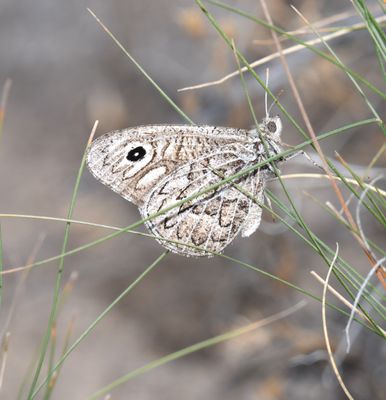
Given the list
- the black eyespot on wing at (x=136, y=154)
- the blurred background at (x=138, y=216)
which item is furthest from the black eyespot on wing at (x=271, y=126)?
the blurred background at (x=138, y=216)

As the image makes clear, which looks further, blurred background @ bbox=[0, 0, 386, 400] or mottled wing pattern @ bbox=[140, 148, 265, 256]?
blurred background @ bbox=[0, 0, 386, 400]

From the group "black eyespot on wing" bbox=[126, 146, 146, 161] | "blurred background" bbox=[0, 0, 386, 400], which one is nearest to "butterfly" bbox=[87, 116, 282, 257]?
"black eyespot on wing" bbox=[126, 146, 146, 161]

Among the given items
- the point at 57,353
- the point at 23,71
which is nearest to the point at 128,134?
the point at 57,353

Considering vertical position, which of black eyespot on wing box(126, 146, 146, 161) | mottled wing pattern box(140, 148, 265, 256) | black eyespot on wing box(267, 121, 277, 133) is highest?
black eyespot on wing box(126, 146, 146, 161)

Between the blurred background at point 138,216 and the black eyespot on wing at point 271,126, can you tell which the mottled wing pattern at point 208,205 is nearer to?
the black eyespot on wing at point 271,126

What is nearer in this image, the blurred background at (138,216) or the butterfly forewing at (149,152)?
the butterfly forewing at (149,152)

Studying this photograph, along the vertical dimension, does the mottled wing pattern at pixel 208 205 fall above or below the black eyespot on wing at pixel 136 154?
below

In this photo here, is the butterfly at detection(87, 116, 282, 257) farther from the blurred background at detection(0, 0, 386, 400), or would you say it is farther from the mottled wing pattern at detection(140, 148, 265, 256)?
the blurred background at detection(0, 0, 386, 400)
